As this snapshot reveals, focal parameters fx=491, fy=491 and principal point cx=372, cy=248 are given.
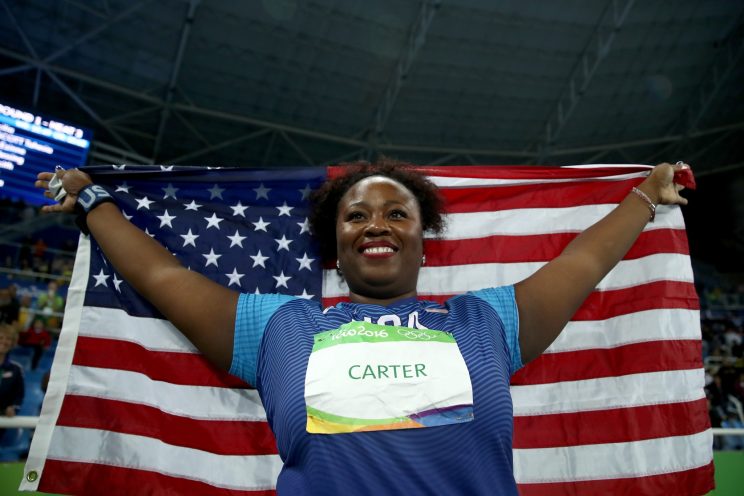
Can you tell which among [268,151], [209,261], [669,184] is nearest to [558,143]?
[268,151]

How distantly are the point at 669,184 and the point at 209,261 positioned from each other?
6.86ft

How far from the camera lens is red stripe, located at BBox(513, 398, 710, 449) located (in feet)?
6.59

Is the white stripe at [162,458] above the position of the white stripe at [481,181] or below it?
below

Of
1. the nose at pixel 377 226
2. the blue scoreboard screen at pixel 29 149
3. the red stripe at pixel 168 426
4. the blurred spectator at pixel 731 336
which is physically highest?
the blue scoreboard screen at pixel 29 149

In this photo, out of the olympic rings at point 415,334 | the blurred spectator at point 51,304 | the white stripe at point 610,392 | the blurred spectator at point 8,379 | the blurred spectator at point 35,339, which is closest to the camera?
the olympic rings at point 415,334

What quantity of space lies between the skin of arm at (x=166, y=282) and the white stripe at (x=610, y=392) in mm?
1265

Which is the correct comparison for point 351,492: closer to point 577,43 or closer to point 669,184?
point 669,184

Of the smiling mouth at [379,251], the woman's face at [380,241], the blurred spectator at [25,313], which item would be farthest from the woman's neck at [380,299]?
the blurred spectator at [25,313]

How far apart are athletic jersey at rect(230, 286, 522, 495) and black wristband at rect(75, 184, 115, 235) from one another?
2.76ft

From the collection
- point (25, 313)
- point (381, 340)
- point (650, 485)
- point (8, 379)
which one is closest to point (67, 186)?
point (381, 340)

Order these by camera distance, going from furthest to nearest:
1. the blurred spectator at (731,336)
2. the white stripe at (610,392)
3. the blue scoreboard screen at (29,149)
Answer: the blurred spectator at (731,336) → the blue scoreboard screen at (29,149) → the white stripe at (610,392)

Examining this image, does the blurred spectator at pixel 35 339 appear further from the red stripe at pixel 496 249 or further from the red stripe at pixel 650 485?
the red stripe at pixel 650 485

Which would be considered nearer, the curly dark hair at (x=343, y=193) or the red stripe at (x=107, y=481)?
the red stripe at (x=107, y=481)

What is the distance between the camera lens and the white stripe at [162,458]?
193 cm
